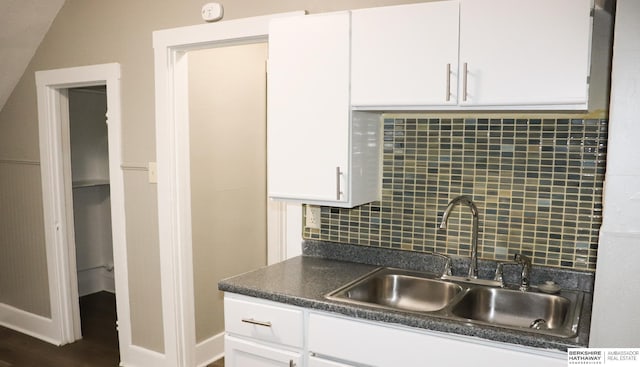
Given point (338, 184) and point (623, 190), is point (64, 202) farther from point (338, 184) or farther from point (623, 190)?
point (623, 190)

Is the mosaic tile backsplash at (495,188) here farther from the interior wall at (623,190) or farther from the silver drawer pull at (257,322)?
the interior wall at (623,190)

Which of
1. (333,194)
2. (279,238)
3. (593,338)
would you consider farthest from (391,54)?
(279,238)

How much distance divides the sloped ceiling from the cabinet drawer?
2453 mm

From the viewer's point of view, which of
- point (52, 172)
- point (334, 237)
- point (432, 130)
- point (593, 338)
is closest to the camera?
point (593, 338)

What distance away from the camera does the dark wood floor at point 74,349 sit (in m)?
3.42

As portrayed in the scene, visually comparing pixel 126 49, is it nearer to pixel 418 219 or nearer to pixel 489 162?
pixel 418 219

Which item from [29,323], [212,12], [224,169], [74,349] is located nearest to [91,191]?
[29,323]

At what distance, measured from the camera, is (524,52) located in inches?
68.1

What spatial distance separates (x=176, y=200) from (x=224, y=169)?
498 millimetres

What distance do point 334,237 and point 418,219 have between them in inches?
17.4

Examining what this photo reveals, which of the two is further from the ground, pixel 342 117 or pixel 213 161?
pixel 342 117

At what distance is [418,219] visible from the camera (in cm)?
232

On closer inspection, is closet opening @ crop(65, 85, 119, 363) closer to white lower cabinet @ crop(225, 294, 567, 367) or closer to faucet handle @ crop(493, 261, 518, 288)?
white lower cabinet @ crop(225, 294, 567, 367)

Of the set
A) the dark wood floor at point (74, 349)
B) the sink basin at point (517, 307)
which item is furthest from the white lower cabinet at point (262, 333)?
the dark wood floor at point (74, 349)
